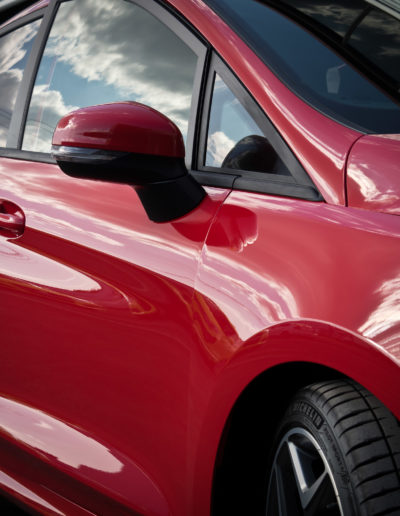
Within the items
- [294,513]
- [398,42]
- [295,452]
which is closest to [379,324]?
[295,452]

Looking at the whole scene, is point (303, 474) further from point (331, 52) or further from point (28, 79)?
point (28, 79)

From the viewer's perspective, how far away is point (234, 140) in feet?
5.99

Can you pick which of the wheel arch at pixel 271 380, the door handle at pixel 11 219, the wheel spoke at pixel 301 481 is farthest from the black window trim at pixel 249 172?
the door handle at pixel 11 219

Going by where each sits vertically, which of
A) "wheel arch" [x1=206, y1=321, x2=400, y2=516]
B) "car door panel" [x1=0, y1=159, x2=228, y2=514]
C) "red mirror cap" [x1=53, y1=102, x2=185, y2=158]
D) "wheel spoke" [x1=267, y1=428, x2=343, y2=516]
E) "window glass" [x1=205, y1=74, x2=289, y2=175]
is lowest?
"wheel spoke" [x1=267, y1=428, x2=343, y2=516]

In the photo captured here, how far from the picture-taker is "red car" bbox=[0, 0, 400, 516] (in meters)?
1.38

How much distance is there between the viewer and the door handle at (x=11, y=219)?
222 cm

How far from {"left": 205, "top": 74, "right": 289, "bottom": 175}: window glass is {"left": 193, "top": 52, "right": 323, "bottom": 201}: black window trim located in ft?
0.05

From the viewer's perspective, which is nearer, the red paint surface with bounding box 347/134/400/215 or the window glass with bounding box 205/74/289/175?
the red paint surface with bounding box 347/134/400/215

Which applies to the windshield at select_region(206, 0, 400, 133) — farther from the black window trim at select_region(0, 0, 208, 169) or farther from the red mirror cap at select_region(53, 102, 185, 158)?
the red mirror cap at select_region(53, 102, 185, 158)

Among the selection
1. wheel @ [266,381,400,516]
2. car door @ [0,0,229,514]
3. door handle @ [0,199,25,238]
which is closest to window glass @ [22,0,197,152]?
car door @ [0,0,229,514]

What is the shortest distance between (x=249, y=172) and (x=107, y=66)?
756 mm

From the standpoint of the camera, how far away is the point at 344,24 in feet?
6.88

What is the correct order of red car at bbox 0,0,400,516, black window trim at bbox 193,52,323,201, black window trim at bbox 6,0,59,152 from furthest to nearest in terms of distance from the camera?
black window trim at bbox 6,0,59,152 → black window trim at bbox 193,52,323,201 → red car at bbox 0,0,400,516

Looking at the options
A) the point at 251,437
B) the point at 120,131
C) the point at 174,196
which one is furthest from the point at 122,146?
the point at 251,437
